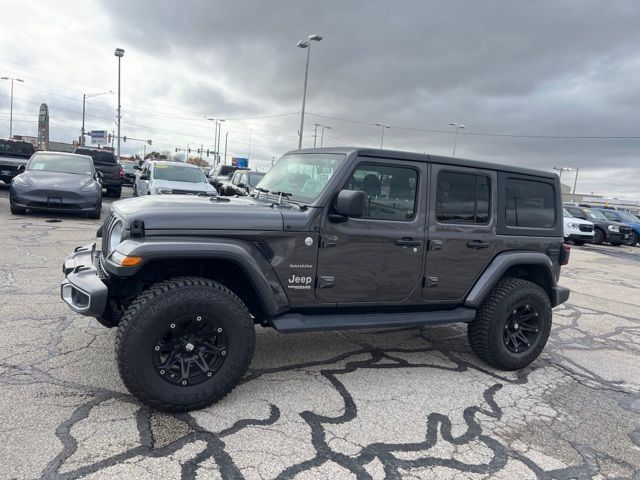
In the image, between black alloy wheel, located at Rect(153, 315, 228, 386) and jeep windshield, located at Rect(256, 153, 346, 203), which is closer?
black alloy wheel, located at Rect(153, 315, 228, 386)

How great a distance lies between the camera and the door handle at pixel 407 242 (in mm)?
3789

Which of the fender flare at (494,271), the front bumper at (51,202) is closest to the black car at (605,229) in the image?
the fender flare at (494,271)

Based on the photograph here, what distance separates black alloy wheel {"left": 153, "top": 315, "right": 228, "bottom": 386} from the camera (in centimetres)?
306

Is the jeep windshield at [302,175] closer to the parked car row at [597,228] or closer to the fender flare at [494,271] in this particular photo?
the fender flare at [494,271]

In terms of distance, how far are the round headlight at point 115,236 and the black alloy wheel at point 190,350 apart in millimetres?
803

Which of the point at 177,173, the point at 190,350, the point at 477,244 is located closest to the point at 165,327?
the point at 190,350

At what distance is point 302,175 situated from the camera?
4.07 m

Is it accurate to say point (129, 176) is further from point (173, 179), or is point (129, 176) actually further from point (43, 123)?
point (43, 123)

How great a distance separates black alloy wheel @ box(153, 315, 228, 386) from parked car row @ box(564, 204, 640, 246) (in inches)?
757

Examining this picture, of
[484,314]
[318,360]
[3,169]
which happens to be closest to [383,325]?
[318,360]

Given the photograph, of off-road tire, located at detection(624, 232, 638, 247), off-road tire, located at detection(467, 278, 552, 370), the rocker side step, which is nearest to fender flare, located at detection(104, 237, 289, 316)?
the rocker side step

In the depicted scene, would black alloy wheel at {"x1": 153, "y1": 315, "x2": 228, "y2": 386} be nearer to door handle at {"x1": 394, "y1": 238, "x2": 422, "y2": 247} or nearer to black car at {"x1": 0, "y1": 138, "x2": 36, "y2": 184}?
door handle at {"x1": 394, "y1": 238, "x2": 422, "y2": 247}

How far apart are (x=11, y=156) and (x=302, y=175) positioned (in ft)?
60.2

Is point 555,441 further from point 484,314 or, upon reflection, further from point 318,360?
point 318,360
